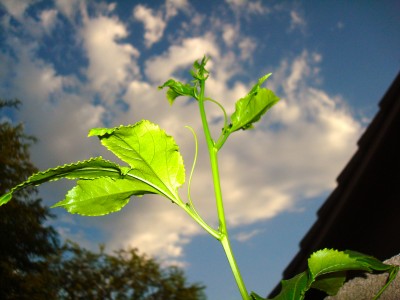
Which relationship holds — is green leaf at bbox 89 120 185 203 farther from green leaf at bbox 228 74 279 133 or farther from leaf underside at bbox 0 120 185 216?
green leaf at bbox 228 74 279 133

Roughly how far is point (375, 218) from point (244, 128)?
343cm

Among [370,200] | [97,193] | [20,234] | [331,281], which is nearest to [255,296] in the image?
[331,281]

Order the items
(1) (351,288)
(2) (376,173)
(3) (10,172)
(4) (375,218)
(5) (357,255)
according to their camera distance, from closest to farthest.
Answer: (5) (357,255) → (1) (351,288) → (2) (376,173) → (4) (375,218) → (3) (10,172)

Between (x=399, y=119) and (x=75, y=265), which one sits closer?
(x=399, y=119)

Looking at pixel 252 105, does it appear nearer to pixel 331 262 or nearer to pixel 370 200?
pixel 331 262

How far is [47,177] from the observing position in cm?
81

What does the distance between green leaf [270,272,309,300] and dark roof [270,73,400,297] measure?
272cm

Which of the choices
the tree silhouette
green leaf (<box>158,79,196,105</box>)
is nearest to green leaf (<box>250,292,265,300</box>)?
green leaf (<box>158,79,196,105</box>)

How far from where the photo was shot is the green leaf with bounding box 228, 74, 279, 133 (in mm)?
949

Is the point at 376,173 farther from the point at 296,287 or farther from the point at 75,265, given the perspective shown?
the point at 75,265

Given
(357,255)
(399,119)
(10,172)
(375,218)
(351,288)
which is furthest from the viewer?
(10,172)

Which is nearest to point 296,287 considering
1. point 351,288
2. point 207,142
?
point 207,142

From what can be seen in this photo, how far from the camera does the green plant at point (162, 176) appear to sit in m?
0.80

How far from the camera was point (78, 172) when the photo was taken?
829mm
